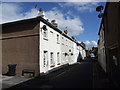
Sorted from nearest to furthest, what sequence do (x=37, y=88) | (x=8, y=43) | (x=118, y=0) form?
1. (x=118, y=0)
2. (x=37, y=88)
3. (x=8, y=43)

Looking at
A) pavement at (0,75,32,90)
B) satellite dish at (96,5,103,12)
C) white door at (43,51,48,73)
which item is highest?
satellite dish at (96,5,103,12)

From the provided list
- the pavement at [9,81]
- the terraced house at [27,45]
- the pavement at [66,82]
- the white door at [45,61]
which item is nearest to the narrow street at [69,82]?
the pavement at [66,82]

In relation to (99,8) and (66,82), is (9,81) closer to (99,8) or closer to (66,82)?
(66,82)

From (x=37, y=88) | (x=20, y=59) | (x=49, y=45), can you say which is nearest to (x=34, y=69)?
(x=20, y=59)

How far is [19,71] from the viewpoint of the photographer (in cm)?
1405

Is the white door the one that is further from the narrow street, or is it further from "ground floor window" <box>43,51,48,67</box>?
the narrow street

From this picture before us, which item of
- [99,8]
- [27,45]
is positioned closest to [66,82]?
[27,45]

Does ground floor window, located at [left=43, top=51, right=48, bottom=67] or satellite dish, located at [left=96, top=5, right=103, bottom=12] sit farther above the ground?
satellite dish, located at [left=96, top=5, right=103, bottom=12]

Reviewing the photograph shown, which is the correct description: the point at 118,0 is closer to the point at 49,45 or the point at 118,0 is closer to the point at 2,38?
the point at 49,45

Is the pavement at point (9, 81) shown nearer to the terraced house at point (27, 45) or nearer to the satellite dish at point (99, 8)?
the terraced house at point (27, 45)

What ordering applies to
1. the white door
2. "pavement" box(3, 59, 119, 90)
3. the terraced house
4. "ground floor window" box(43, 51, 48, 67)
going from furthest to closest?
1. "ground floor window" box(43, 51, 48, 67)
2. the white door
3. the terraced house
4. "pavement" box(3, 59, 119, 90)

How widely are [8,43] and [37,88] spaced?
845 centimetres


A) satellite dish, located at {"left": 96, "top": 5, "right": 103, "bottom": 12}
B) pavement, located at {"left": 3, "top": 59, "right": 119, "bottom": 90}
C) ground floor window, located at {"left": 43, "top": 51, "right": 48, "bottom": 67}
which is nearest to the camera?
pavement, located at {"left": 3, "top": 59, "right": 119, "bottom": 90}

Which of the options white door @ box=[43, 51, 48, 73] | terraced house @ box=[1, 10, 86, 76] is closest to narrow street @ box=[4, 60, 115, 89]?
white door @ box=[43, 51, 48, 73]
